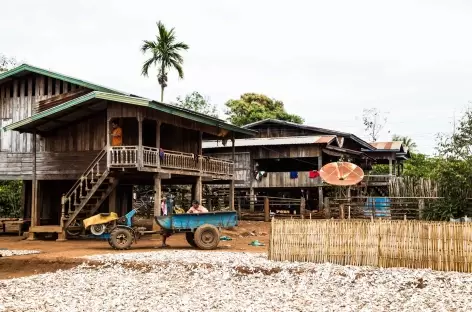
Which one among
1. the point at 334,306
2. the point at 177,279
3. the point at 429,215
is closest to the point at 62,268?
the point at 177,279

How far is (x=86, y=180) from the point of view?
19.2m

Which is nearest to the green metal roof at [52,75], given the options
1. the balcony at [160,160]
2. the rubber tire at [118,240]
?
the balcony at [160,160]

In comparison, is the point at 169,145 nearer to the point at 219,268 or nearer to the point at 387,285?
the point at 219,268

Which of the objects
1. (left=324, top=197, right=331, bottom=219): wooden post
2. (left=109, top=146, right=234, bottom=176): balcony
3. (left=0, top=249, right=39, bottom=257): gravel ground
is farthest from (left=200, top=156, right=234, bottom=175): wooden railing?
(left=0, top=249, right=39, bottom=257): gravel ground

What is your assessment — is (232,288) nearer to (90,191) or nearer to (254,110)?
(90,191)

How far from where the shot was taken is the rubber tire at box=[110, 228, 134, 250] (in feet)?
52.5

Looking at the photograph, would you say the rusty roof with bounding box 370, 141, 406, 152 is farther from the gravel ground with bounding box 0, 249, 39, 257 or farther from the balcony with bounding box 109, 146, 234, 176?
the gravel ground with bounding box 0, 249, 39, 257

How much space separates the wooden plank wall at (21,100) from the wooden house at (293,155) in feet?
29.6

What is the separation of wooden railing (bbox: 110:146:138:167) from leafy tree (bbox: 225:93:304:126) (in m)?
24.0

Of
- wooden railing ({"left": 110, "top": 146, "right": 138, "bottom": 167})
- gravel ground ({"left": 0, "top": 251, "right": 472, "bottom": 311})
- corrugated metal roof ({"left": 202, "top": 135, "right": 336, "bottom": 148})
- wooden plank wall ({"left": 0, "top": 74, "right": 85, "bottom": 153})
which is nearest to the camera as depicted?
gravel ground ({"left": 0, "top": 251, "right": 472, "bottom": 311})

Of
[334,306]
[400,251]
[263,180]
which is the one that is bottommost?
[334,306]

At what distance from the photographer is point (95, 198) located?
19.8 m

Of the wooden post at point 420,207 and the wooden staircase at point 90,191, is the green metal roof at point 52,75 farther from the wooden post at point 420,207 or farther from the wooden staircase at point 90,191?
the wooden post at point 420,207

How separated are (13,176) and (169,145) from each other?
20.5ft
